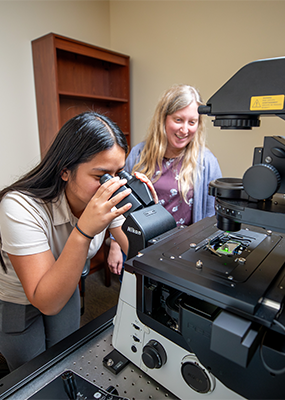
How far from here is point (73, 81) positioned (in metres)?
2.39

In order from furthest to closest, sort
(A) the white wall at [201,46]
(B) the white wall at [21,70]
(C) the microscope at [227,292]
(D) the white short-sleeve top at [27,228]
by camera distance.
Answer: (B) the white wall at [21,70] → (A) the white wall at [201,46] → (D) the white short-sleeve top at [27,228] → (C) the microscope at [227,292]

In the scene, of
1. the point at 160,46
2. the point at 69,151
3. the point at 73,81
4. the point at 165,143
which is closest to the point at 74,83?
the point at 73,81

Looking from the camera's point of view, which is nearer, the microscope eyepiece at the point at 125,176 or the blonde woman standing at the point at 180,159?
the microscope eyepiece at the point at 125,176

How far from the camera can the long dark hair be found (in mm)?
857

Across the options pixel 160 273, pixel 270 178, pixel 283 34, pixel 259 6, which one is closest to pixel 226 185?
pixel 270 178

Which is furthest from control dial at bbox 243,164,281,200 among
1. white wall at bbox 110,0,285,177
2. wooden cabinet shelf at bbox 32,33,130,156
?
white wall at bbox 110,0,285,177

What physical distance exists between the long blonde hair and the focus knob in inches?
36.8

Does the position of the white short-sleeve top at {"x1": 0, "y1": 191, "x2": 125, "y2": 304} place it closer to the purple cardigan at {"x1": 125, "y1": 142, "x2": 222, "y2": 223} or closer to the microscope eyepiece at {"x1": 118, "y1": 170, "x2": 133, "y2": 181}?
the microscope eyepiece at {"x1": 118, "y1": 170, "x2": 133, "y2": 181}

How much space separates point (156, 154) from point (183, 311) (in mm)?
1082

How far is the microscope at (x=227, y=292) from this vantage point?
45 centimetres

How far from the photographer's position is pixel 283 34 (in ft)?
5.86

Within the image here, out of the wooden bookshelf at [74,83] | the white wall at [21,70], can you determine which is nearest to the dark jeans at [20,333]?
the white wall at [21,70]

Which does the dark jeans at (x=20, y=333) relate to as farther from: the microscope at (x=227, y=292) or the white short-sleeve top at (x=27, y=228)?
the microscope at (x=227, y=292)

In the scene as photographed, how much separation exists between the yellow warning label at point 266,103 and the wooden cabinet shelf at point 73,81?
4.56 feet
